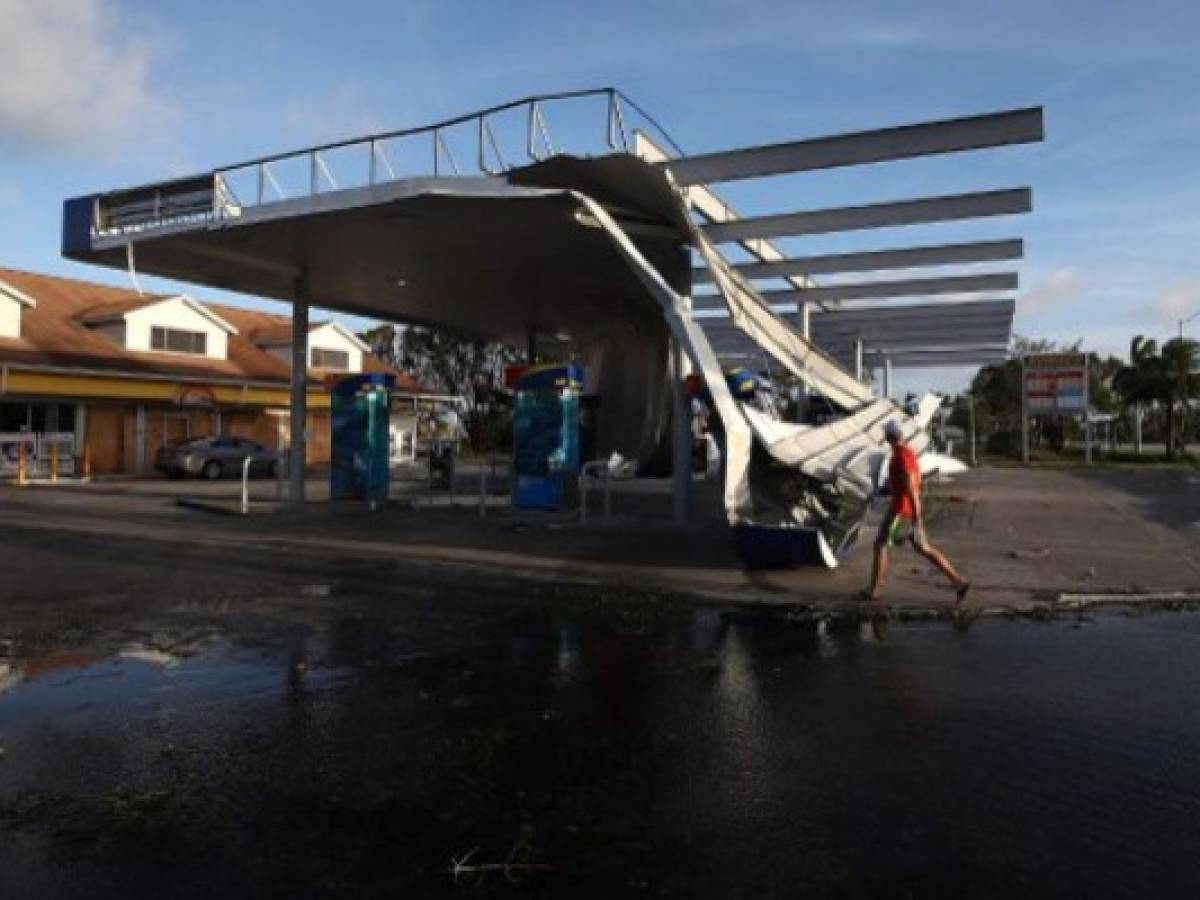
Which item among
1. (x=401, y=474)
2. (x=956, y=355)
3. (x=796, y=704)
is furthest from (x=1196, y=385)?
(x=796, y=704)

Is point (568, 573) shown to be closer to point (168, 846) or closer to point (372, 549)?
point (372, 549)

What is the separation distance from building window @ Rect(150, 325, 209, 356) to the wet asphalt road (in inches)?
1131

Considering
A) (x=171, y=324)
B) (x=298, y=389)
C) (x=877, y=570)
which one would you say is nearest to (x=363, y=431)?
(x=298, y=389)

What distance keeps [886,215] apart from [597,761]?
1152 cm

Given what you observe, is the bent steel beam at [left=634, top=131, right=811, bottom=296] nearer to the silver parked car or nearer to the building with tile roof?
the building with tile roof

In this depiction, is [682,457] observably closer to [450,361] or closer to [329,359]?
[329,359]

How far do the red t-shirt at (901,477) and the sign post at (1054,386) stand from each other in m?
35.3

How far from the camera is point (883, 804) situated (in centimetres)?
441

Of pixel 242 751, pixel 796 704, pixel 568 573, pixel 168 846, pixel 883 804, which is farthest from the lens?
pixel 568 573

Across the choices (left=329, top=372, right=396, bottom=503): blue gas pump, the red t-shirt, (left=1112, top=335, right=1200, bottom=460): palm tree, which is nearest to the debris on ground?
the red t-shirt

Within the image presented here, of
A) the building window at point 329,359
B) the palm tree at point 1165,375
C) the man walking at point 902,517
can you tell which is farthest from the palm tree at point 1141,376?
the man walking at point 902,517

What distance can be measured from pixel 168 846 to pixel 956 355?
31.9m

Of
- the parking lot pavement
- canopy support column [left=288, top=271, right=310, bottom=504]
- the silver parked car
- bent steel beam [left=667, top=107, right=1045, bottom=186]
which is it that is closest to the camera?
the parking lot pavement

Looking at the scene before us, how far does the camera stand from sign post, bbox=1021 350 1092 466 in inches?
1670
